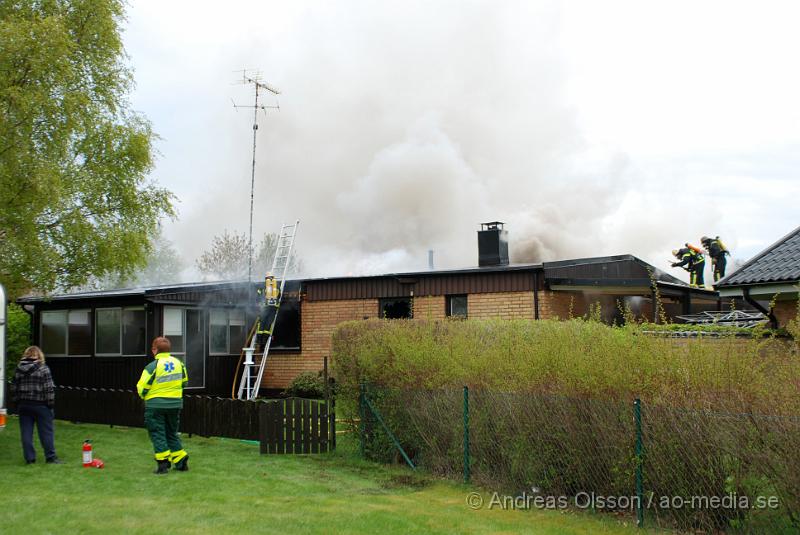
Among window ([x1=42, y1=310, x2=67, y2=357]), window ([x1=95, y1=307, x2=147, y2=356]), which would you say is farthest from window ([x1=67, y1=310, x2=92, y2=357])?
window ([x1=95, y1=307, x2=147, y2=356])

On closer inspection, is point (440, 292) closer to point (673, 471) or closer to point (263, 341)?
point (263, 341)

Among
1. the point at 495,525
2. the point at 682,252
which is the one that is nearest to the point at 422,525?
the point at 495,525

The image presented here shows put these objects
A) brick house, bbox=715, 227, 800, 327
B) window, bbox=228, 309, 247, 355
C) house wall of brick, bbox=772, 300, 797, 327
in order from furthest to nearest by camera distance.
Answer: window, bbox=228, 309, 247, 355, house wall of brick, bbox=772, 300, 797, 327, brick house, bbox=715, 227, 800, 327

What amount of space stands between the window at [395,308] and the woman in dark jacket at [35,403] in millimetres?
9206

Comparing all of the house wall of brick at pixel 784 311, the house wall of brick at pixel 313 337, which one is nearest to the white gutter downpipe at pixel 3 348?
the house wall of brick at pixel 313 337

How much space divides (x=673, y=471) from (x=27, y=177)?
1123 centimetres

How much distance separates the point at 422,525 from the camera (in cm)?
805

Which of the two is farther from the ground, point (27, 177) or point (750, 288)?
point (27, 177)

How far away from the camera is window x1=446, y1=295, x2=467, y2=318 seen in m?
→ 18.7

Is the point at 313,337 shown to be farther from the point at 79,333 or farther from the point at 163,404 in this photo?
the point at 163,404

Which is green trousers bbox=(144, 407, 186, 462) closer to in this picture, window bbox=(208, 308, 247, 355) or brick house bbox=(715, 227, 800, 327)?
brick house bbox=(715, 227, 800, 327)

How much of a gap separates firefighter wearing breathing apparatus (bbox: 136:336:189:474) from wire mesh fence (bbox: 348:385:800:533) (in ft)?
9.62

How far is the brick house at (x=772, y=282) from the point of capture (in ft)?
37.9

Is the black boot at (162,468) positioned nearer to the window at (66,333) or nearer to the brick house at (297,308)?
the brick house at (297,308)
